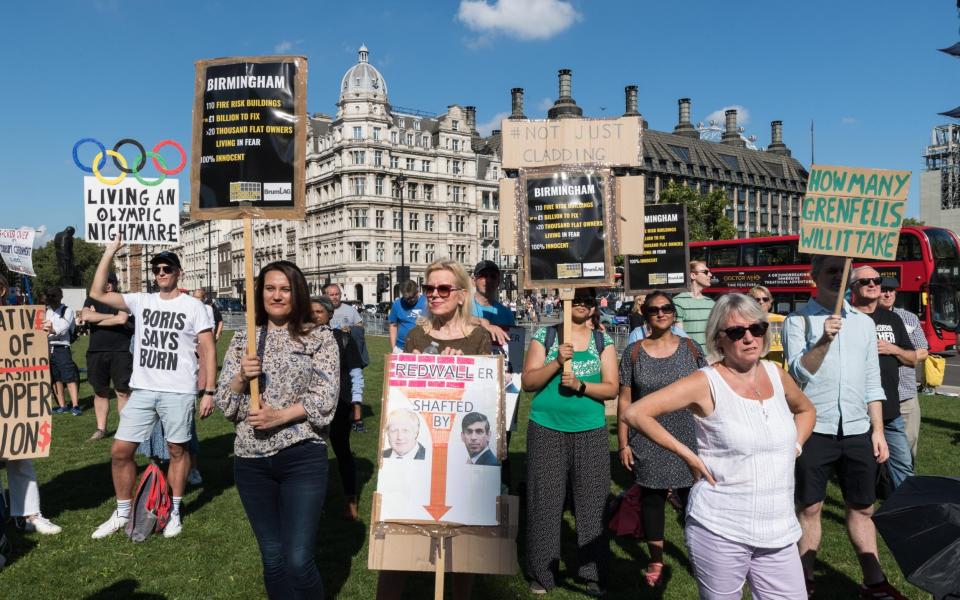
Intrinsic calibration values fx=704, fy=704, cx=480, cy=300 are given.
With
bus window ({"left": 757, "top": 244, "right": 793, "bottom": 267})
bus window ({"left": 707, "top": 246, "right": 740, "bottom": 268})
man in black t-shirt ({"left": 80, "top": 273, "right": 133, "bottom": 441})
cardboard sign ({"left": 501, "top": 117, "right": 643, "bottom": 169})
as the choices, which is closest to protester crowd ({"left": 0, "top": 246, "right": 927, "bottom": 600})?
cardboard sign ({"left": 501, "top": 117, "right": 643, "bottom": 169})

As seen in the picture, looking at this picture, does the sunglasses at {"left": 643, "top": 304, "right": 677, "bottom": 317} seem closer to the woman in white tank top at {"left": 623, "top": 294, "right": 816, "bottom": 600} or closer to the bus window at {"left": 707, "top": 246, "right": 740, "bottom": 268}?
the woman in white tank top at {"left": 623, "top": 294, "right": 816, "bottom": 600}

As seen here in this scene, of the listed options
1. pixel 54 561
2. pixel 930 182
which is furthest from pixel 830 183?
pixel 930 182

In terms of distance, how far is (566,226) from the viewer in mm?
4695

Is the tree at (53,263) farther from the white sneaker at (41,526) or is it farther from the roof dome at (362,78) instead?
the white sneaker at (41,526)

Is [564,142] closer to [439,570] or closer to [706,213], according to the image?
[439,570]

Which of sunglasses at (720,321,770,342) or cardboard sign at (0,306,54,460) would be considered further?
cardboard sign at (0,306,54,460)

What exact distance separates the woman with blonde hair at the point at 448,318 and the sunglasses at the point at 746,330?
156 cm

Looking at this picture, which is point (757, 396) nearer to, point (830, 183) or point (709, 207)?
point (830, 183)

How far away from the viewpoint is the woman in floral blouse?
3488 millimetres

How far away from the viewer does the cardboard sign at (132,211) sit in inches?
251

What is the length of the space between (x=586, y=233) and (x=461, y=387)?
155 centimetres

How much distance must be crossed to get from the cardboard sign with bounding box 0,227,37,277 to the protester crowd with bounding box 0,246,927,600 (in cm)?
686

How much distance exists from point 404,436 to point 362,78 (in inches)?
2843

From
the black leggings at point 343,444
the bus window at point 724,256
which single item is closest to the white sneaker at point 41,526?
the black leggings at point 343,444
